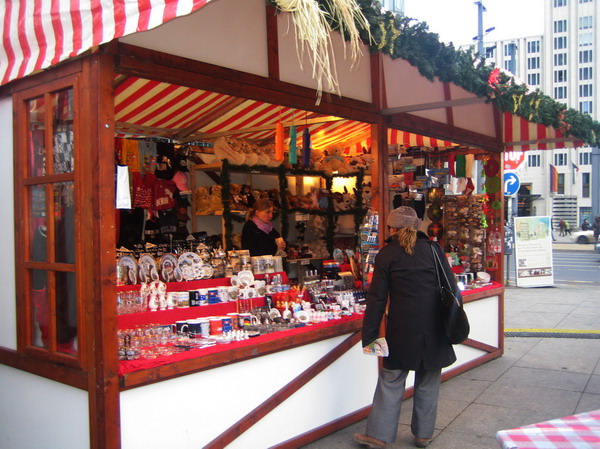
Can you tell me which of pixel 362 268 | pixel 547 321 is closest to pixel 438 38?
pixel 362 268

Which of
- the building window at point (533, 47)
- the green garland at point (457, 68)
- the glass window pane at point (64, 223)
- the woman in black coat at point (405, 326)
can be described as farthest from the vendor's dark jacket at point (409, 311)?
the building window at point (533, 47)

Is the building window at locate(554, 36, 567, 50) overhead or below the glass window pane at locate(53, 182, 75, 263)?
overhead

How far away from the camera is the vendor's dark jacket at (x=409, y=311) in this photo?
4398 millimetres

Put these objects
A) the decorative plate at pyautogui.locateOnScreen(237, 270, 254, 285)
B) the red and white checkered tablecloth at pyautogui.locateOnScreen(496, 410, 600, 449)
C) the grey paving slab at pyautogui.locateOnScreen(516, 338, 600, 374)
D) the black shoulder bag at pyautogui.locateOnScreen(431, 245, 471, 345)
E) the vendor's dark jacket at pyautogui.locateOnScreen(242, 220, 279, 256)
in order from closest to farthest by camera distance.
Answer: the red and white checkered tablecloth at pyautogui.locateOnScreen(496, 410, 600, 449)
the black shoulder bag at pyautogui.locateOnScreen(431, 245, 471, 345)
the decorative plate at pyautogui.locateOnScreen(237, 270, 254, 285)
the vendor's dark jacket at pyautogui.locateOnScreen(242, 220, 279, 256)
the grey paving slab at pyautogui.locateOnScreen(516, 338, 600, 374)

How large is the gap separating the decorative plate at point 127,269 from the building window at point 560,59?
9551 centimetres

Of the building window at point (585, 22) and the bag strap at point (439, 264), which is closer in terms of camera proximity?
the bag strap at point (439, 264)

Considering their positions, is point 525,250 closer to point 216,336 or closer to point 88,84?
point 216,336

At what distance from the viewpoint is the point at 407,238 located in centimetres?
452

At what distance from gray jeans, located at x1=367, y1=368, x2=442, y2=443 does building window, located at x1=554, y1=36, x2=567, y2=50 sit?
95.5 meters

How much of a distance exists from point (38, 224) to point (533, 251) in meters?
12.7

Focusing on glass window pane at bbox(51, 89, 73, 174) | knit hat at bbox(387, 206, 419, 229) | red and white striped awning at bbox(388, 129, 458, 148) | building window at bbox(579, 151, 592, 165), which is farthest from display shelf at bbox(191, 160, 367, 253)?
building window at bbox(579, 151, 592, 165)

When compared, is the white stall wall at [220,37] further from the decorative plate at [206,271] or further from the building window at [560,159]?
the building window at [560,159]

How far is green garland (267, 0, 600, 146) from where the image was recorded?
436 centimetres

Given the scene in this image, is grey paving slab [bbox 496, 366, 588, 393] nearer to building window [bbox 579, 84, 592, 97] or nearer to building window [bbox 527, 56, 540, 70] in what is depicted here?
building window [bbox 579, 84, 592, 97]
